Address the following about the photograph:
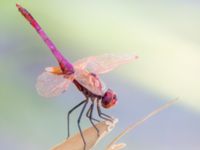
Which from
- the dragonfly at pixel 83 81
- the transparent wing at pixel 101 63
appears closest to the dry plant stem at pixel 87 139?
the dragonfly at pixel 83 81

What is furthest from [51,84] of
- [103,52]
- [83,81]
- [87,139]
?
[103,52]

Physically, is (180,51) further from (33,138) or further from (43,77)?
(43,77)

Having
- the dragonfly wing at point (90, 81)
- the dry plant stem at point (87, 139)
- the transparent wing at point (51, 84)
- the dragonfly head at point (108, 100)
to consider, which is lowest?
the dry plant stem at point (87, 139)

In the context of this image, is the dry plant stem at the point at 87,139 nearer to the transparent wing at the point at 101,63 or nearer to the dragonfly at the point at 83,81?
the dragonfly at the point at 83,81

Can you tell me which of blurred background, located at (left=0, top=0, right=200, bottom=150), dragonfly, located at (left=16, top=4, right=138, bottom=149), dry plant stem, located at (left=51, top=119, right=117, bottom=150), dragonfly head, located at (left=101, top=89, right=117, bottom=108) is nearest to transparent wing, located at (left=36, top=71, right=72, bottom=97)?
dragonfly, located at (left=16, top=4, right=138, bottom=149)

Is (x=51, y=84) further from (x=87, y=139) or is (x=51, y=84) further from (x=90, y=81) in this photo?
(x=87, y=139)

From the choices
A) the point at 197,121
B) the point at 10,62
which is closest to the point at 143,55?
the point at 197,121

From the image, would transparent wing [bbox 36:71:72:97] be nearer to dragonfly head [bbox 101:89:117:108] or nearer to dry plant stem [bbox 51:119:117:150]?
dragonfly head [bbox 101:89:117:108]
